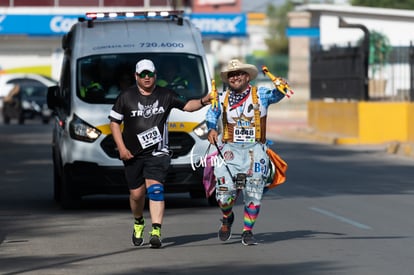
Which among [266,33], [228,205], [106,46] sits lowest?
[266,33]

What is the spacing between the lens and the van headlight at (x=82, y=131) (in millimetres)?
15156

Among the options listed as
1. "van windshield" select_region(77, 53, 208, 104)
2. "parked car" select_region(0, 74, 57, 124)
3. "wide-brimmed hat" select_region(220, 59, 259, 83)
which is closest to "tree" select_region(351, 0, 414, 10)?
"parked car" select_region(0, 74, 57, 124)

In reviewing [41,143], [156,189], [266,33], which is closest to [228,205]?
[156,189]

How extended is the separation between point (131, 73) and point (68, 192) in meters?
1.87

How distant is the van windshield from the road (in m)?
1.55

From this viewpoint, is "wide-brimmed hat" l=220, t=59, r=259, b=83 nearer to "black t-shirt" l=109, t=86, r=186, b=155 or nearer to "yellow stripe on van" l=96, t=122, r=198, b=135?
"black t-shirt" l=109, t=86, r=186, b=155

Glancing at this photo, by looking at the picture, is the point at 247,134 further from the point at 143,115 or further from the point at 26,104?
the point at 26,104

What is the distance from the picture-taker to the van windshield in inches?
626

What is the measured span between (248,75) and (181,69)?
4.42 m

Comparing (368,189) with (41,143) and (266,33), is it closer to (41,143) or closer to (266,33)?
(41,143)

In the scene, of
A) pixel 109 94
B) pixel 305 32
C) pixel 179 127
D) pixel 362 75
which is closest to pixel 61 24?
pixel 305 32

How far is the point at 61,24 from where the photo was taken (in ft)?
213

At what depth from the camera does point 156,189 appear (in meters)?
11.6

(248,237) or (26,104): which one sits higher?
(248,237)
